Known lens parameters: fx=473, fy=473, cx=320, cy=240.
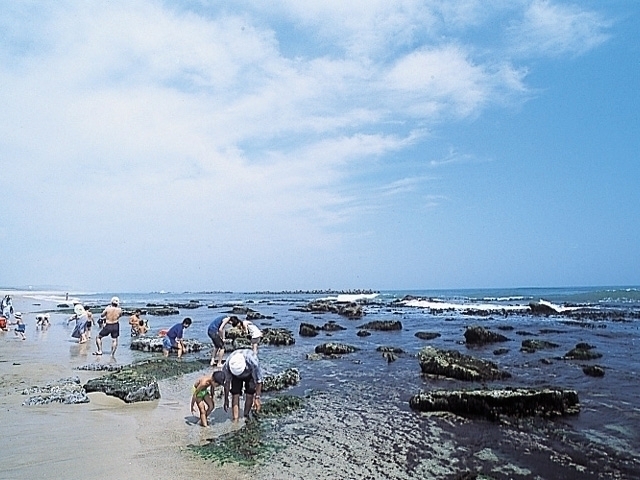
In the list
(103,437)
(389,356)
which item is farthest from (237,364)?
(389,356)

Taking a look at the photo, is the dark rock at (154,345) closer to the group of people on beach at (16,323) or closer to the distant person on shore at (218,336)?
the distant person on shore at (218,336)

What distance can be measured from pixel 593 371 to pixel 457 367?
166 inches

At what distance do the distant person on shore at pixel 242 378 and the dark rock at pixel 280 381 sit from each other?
102 inches

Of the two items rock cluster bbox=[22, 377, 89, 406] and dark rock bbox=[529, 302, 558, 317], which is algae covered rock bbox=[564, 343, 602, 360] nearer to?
rock cluster bbox=[22, 377, 89, 406]

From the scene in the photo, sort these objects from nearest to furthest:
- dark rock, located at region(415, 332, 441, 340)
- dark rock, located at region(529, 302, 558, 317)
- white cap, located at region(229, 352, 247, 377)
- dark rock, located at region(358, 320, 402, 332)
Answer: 1. white cap, located at region(229, 352, 247, 377)
2. dark rock, located at region(415, 332, 441, 340)
3. dark rock, located at region(358, 320, 402, 332)
4. dark rock, located at region(529, 302, 558, 317)

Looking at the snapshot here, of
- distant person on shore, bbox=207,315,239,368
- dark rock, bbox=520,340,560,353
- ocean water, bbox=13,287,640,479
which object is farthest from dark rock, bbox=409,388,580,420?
dark rock, bbox=520,340,560,353

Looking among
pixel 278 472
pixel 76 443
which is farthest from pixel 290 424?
pixel 76 443

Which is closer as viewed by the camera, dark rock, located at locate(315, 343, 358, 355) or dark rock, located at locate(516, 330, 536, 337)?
dark rock, located at locate(315, 343, 358, 355)

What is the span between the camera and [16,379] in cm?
1184

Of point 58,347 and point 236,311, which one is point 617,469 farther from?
point 236,311

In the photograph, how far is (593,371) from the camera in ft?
45.8

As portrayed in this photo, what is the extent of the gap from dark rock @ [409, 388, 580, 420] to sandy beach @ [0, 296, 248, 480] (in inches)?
172

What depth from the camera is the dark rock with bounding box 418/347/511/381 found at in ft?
43.4

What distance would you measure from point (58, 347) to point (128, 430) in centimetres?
1271
